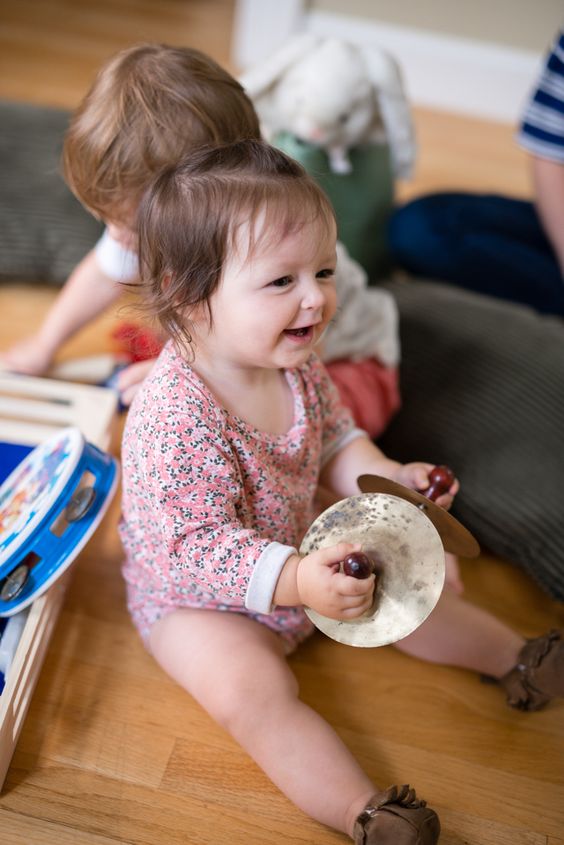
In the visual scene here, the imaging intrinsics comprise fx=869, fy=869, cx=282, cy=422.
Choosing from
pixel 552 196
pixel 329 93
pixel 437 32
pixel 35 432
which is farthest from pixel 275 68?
pixel 437 32

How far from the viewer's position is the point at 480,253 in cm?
146

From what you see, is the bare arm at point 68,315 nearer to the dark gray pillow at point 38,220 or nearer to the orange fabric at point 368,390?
the dark gray pillow at point 38,220

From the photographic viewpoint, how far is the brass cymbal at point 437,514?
0.76m

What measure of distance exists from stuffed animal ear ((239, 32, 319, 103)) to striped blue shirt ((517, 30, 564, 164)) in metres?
0.40

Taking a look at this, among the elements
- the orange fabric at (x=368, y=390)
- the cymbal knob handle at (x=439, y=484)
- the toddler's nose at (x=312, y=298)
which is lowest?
the orange fabric at (x=368, y=390)

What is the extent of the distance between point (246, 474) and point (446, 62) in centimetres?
182

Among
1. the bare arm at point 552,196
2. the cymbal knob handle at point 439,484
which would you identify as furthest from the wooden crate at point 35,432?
the bare arm at point 552,196

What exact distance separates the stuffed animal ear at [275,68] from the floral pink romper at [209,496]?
0.53m

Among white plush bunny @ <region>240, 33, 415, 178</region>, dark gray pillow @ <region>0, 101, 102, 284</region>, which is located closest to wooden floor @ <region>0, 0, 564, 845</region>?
dark gray pillow @ <region>0, 101, 102, 284</region>

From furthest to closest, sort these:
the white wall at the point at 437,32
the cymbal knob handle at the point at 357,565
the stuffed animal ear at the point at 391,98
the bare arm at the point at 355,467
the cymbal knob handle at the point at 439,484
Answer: the white wall at the point at 437,32 < the stuffed animal ear at the point at 391,98 < the bare arm at the point at 355,467 < the cymbal knob handle at the point at 439,484 < the cymbal knob handle at the point at 357,565

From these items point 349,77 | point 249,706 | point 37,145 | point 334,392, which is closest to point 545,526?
point 334,392

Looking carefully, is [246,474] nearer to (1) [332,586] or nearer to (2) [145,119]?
(1) [332,586]

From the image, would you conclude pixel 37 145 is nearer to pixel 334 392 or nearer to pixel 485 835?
pixel 334 392

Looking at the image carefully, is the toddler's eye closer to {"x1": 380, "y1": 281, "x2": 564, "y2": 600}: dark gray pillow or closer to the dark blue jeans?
{"x1": 380, "y1": 281, "x2": 564, "y2": 600}: dark gray pillow
